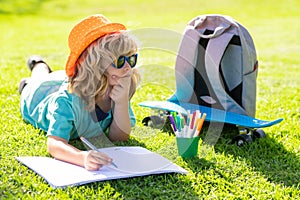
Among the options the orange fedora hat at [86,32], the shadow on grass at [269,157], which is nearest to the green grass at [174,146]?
the shadow on grass at [269,157]

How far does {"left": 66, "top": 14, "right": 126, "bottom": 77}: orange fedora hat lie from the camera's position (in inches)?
103

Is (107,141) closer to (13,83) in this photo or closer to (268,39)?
(13,83)

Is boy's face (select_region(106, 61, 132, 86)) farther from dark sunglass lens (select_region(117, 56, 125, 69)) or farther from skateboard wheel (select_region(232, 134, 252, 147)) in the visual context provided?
skateboard wheel (select_region(232, 134, 252, 147))

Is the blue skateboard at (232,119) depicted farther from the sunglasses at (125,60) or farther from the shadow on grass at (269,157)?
the sunglasses at (125,60)

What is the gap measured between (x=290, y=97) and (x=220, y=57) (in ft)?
4.17

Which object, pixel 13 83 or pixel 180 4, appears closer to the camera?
pixel 13 83

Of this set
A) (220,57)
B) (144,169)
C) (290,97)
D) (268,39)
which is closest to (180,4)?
(268,39)

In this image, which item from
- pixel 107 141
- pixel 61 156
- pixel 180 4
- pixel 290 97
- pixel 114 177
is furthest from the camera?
pixel 180 4

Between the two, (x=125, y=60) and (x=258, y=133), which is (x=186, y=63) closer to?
(x=258, y=133)

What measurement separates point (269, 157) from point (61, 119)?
1149mm

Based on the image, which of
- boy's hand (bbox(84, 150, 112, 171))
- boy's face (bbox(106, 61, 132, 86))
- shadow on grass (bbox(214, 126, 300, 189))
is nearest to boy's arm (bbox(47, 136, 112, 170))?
boy's hand (bbox(84, 150, 112, 171))

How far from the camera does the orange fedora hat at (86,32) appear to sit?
262cm

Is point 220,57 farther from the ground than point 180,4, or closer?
farther from the ground

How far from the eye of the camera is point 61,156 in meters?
2.58
